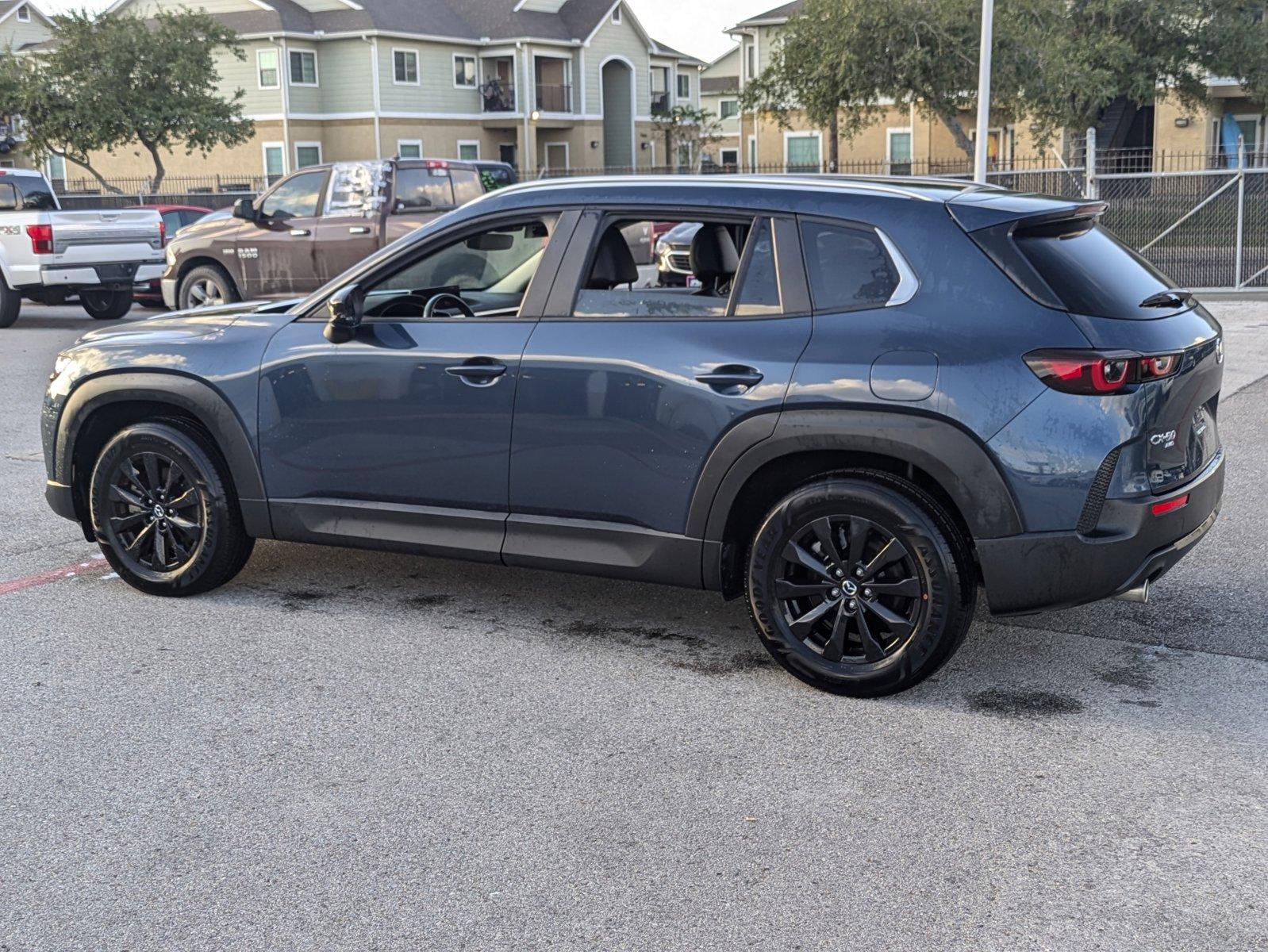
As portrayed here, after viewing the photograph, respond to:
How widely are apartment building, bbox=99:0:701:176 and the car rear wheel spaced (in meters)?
32.9

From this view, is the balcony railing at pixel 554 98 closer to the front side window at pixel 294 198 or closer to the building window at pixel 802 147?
the building window at pixel 802 147

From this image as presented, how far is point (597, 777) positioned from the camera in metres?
4.41

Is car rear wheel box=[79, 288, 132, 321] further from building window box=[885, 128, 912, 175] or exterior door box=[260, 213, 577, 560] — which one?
building window box=[885, 128, 912, 175]

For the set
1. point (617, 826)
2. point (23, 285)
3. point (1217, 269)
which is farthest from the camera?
point (1217, 269)

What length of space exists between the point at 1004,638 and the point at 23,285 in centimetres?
1622

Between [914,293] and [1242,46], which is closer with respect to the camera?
[914,293]

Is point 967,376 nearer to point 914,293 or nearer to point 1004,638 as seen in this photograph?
point 914,293

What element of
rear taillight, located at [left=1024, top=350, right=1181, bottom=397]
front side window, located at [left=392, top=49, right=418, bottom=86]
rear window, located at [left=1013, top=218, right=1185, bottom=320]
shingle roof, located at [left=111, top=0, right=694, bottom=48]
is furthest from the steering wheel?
front side window, located at [left=392, top=49, right=418, bottom=86]

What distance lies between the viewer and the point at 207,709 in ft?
16.4

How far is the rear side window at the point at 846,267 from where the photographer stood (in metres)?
4.95

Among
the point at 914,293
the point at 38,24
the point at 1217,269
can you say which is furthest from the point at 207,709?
the point at 38,24

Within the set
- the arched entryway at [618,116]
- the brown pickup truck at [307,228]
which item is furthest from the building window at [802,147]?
the brown pickup truck at [307,228]

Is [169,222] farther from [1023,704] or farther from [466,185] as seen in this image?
[1023,704]

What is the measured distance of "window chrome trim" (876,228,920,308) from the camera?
4.87 metres
